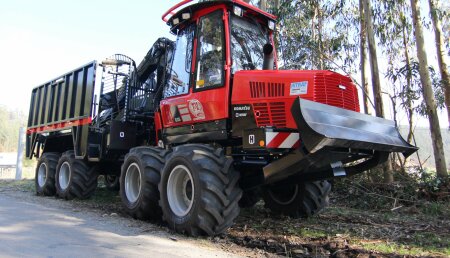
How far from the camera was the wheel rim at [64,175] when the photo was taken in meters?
10.5

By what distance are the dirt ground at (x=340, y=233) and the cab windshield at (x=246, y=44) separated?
2585 millimetres

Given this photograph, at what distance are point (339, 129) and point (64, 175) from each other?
814cm

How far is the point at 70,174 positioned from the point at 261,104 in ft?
21.0

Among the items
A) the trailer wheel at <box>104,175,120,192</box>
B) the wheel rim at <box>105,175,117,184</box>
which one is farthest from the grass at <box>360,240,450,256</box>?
the wheel rim at <box>105,175,117,184</box>

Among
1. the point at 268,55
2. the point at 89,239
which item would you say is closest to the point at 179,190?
the point at 89,239

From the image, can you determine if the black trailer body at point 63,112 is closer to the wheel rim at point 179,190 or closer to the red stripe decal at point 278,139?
the wheel rim at point 179,190

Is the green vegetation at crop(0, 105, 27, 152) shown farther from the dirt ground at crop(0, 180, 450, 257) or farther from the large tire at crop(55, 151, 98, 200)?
the dirt ground at crop(0, 180, 450, 257)

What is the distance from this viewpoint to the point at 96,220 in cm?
695

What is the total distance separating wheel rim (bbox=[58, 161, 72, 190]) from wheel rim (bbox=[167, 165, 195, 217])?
5.30m

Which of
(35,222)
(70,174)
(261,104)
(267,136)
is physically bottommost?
(35,222)

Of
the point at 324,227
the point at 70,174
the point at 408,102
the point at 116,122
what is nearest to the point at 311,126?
A: the point at 324,227

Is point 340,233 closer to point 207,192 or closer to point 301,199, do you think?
point 301,199

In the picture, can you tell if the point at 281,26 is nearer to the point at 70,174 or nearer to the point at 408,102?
the point at 408,102

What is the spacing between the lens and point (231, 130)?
6070 mm
